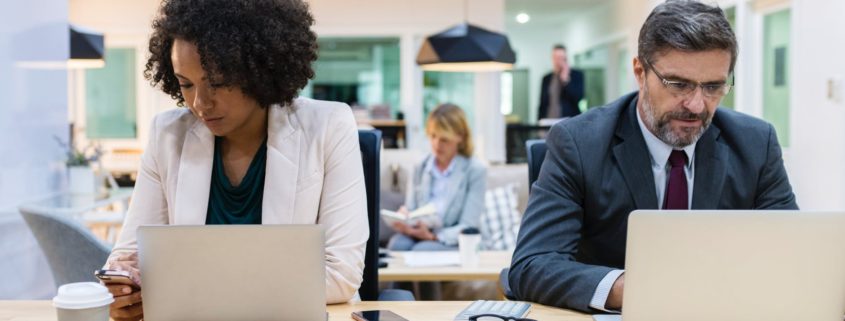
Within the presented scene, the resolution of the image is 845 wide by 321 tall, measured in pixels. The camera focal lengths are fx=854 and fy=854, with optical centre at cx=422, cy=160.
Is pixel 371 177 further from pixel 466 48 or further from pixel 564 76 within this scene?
pixel 564 76

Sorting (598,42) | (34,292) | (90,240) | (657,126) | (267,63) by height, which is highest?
(598,42)

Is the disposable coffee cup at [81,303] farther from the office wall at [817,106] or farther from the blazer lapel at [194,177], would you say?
the office wall at [817,106]

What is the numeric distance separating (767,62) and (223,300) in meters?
5.08

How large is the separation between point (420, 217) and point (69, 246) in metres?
1.85

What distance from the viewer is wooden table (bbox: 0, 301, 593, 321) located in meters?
1.59

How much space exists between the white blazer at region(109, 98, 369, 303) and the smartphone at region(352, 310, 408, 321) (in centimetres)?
24

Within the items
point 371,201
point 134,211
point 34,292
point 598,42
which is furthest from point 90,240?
point 598,42

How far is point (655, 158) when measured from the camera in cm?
190

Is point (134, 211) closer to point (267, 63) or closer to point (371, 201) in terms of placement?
point (267, 63)

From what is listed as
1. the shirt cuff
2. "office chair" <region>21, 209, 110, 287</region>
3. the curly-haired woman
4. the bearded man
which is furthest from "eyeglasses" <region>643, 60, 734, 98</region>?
"office chair" <region>21, 209, 110, 287</region>

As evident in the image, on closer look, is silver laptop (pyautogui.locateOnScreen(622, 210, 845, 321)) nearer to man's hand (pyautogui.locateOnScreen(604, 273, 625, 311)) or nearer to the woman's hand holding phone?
man's hand (pyautogui.locateOnScreen(604, 273, 625, 311))

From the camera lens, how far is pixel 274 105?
192 cm

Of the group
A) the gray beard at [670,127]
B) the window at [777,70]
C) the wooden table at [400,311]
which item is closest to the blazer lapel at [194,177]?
the wooden table at [400,311]

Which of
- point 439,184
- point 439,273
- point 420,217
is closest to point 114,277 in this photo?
point 439,273
